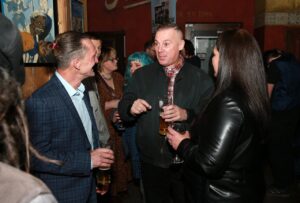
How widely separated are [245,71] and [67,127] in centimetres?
104

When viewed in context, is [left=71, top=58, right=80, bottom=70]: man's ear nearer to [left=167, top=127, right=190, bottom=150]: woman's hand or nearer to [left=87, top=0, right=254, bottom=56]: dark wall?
[left=167, top=127, right=190, bottom=150]: woman's hand

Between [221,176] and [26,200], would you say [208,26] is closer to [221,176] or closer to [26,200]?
[221,176]

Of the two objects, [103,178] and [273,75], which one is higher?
[273,75]

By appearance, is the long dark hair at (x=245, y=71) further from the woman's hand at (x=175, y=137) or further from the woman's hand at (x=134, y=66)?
the woman's hand at (x=134, y=66)

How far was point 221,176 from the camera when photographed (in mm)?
1771

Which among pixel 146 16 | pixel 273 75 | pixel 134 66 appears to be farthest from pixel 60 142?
pixel 146 16

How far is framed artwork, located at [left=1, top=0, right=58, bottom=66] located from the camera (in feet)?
8.21

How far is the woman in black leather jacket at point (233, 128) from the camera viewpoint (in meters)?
1.64

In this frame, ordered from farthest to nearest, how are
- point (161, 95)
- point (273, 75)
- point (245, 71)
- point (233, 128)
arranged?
point (273, 75) → point (161, 95) → point (245, 71) → point (233, 128)

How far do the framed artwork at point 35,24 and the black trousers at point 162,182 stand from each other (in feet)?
3.93

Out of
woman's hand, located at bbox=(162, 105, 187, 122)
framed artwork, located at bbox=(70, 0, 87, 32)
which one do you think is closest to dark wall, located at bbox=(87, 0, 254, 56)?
framed artwork, located at bbox=(70, 0, 87, 32)

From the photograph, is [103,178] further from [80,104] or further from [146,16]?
[146,16]

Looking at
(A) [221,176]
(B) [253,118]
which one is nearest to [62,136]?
(A) [221,176]

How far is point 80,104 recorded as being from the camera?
83.5 inches
